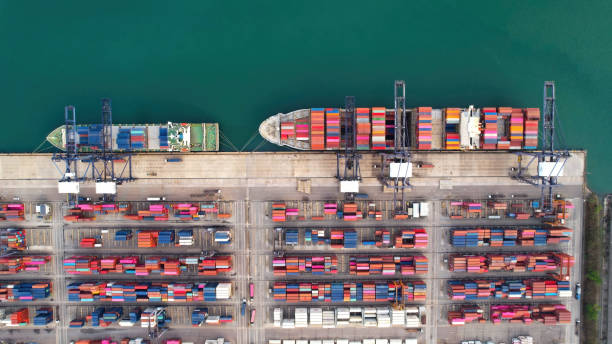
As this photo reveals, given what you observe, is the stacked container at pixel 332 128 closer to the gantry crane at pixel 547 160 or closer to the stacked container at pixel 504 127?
the stacked container at pixel 504 127

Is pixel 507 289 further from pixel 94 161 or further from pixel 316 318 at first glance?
pixel 94 161

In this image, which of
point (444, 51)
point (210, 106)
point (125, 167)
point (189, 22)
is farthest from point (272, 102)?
point (444, 51)

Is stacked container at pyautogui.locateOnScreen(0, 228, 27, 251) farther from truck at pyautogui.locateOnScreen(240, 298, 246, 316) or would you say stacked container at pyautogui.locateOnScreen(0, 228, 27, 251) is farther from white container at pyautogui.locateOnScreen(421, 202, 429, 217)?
white container at pyautogui.locateOnScreen(421, 202, 429, 217)

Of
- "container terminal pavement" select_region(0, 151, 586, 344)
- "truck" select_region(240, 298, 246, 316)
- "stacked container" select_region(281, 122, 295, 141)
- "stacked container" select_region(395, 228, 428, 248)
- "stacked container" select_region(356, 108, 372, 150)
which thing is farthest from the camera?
"truck" select_region(240, 298, 246, 316)

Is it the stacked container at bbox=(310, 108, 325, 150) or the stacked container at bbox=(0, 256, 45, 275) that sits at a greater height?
the stacked container at bbox=(310, 108, 325, 150)

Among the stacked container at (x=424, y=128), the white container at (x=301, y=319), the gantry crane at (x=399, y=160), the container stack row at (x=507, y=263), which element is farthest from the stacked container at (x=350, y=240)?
the stacked container at (x=424, y=128)

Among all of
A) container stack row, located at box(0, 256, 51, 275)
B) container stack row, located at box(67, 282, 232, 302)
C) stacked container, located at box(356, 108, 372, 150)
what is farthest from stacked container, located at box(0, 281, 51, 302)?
stacked container, located at box(356, 108, 372, 150)

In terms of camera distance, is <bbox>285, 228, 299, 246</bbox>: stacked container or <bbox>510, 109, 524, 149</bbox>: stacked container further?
<bbox>285, 228, 299, 246</bbox>: stacked container

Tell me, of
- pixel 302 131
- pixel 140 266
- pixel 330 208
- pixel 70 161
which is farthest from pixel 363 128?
pixel 70 161
